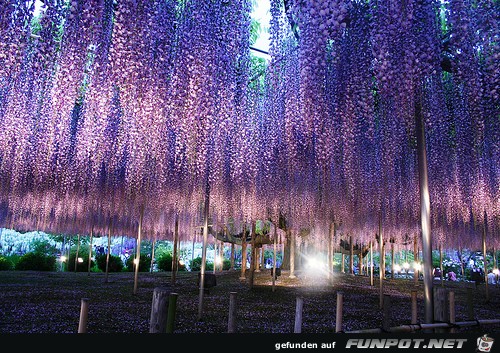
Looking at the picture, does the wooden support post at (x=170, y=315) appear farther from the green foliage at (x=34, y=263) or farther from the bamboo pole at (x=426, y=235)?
the green foliage at (x=34, y=263)

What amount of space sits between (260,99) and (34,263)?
653 inches

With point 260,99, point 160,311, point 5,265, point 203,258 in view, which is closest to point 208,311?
point 203,258

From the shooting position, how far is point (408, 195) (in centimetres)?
1048

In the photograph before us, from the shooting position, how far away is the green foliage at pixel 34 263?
745 inches

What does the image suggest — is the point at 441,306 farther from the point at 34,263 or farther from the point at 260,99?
the point at 34,263

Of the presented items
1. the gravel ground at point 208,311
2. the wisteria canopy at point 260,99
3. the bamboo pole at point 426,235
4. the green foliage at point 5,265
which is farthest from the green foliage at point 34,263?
the bamboo pole at point 426,235

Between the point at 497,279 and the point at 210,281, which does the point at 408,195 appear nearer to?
the point at 210,281

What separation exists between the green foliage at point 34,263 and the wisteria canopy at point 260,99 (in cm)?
836

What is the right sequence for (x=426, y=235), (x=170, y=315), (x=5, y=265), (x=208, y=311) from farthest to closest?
(x=5, y=265), (x=208, y=311), (x=426, y=235), (x=170, y=315)

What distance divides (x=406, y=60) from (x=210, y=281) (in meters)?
7.06

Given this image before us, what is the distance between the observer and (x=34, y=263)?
1903 centimetres

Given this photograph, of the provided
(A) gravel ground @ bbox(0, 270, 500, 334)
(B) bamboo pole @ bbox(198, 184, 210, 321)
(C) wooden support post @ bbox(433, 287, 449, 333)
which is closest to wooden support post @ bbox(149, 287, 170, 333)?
(A) gravel ground @ bbox(0, 270, 500, 334)

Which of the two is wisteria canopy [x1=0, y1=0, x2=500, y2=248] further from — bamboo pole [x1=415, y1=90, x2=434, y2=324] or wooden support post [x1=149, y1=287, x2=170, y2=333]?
wooden support post [x1=149, y1=287, x2=170, y2=333]

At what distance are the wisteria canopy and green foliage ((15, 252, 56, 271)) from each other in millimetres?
8358
